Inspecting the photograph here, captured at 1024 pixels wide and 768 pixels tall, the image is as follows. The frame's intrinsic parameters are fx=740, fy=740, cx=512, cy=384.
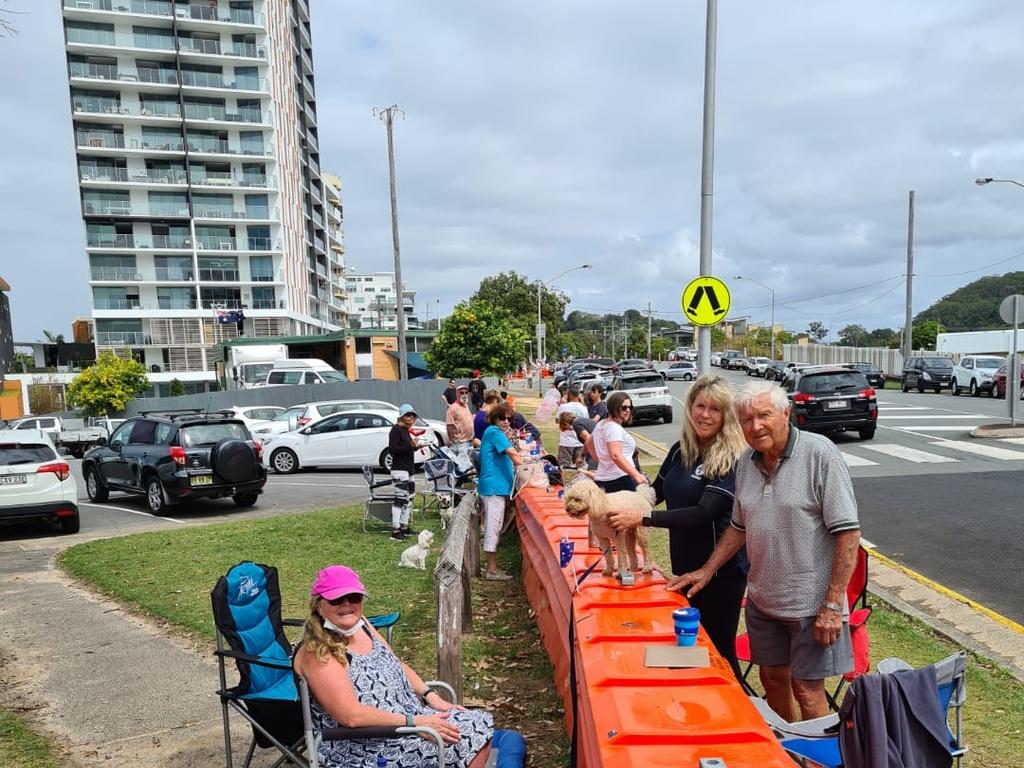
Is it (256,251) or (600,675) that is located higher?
(256,251)

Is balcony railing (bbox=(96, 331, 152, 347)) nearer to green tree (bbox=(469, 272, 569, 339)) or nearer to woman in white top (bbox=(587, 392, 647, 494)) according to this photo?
green tree (bbox=(469, 272, 569, 339))

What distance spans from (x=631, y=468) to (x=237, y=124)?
6186 centimetres

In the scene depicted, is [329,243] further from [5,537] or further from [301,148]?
[5,537]

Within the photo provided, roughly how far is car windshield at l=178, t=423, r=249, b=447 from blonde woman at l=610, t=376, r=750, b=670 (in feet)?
32.0

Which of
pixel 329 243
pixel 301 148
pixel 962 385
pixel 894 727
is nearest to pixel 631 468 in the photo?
pixel 894 727

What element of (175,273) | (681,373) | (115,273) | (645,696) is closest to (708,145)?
(645,696)

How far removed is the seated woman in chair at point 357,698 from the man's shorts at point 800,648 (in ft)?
4.24

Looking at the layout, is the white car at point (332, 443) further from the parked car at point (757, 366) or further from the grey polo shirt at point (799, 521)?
the parked car at point (757, 366)

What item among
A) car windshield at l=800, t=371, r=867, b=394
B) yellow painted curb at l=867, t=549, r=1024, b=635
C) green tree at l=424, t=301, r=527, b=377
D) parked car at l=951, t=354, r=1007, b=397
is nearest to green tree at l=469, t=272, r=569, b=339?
green tree at l=424, t=301, r=527, b=377

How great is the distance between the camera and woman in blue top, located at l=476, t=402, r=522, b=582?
25.1ft

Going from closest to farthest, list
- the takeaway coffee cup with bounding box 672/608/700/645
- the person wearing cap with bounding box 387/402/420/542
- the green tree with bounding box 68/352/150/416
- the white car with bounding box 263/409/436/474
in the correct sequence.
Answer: the takeaway coffee cup with bounding box 672/608/700/645 < the person wearing cap with bounding box 387/402/420/542 < the white car with bounding box 263/409/436/474 < the green tree with bounding box 68/352/150/416

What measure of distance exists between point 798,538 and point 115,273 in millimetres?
64379

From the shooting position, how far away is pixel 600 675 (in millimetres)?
3018

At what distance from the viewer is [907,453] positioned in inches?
569
